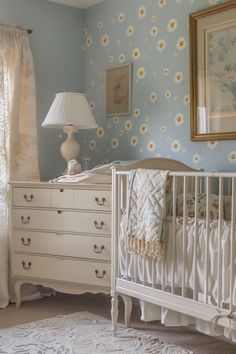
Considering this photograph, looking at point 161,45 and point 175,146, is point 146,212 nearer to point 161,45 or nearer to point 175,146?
point 175,146

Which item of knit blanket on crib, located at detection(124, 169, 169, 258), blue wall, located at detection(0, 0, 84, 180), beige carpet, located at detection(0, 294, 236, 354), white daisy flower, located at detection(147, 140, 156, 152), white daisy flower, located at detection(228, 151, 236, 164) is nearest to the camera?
knit blanket on crib, located at detection(124, 169, 169, 258)

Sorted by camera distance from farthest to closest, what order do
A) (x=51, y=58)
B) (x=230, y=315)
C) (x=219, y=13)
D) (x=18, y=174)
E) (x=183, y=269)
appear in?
(x=51, y=58) → (x=18, y=174) → (x=219, y=13) → (x=183, y=269) → (x=230, y=315)

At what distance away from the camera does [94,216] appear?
2.76 meters

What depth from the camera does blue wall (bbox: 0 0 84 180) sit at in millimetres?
3475

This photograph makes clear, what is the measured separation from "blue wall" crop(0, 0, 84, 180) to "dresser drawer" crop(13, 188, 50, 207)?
51cm

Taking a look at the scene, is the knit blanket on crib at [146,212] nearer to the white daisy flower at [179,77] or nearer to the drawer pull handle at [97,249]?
the drawer pull handle at [97,249]

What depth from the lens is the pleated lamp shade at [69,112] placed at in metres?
3.10

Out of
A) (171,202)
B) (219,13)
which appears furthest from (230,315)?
(219,13)

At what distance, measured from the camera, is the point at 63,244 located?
290cm

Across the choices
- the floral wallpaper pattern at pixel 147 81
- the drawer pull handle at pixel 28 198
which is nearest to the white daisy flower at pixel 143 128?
the floral wallpaper pattern at pixel 147 81

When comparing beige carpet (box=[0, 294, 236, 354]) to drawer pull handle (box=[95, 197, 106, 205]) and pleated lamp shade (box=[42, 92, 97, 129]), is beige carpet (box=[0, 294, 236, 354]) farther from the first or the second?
pleated lamp shade (box=[42, 92, 97, 129])

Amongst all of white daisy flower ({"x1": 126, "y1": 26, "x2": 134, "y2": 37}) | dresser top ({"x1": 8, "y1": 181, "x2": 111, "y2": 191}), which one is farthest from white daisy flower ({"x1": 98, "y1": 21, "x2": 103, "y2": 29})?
dresser top ({"x1": 8, "y1": 181, "x2": 111, "y2": 191})

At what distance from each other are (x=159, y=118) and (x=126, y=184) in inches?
30.4

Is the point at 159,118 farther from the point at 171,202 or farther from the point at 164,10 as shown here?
the point at 171,202
